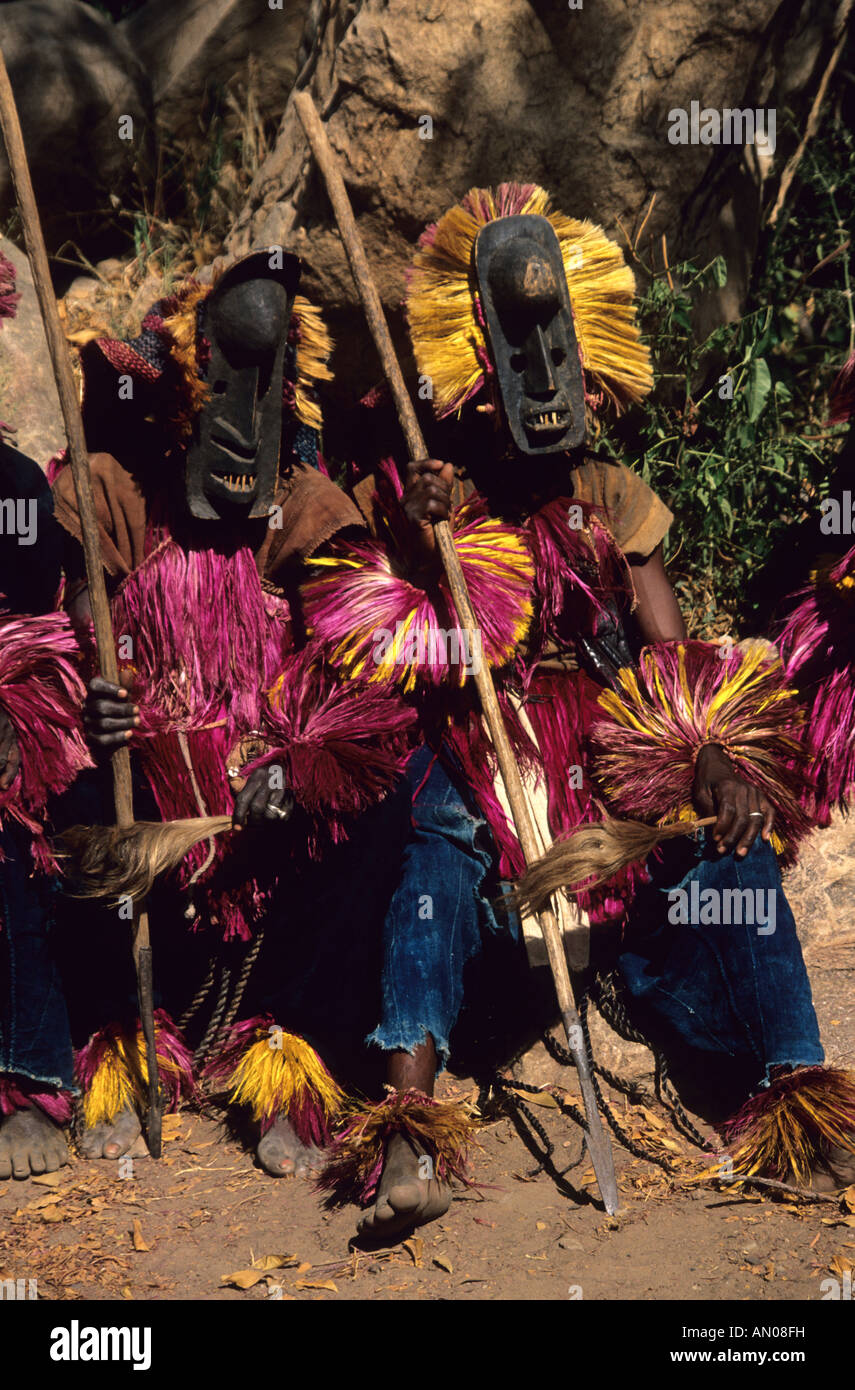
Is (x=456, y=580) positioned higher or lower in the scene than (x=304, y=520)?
lower

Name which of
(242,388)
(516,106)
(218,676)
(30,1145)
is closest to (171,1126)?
(30,1145)

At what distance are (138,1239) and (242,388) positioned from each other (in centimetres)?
184

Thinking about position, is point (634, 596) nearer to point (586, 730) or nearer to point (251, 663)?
point (586, 730)

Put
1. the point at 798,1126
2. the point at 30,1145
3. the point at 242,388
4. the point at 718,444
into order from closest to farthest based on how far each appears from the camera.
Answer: the point at 798,1126 → the point at 30,1145 → the point at 242,388 → the point at 718,444

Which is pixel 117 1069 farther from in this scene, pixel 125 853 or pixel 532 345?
pixel 532 345

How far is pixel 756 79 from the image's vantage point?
4078mm

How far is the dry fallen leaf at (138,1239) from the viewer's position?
2.56m

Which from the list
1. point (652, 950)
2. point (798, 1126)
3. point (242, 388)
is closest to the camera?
point (798, 1126)

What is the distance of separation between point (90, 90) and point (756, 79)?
2710 mm

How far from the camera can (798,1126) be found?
2.65 metres

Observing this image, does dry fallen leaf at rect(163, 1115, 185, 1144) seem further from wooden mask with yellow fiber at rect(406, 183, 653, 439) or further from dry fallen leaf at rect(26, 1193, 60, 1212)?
wooden mask with yellow fiber at rect(406, 183, 653, 439)

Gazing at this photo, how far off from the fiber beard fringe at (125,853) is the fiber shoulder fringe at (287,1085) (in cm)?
48

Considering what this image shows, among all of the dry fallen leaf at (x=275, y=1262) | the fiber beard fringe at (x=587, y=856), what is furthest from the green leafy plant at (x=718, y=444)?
the dry fallen leaf at (x=275, y=1262)
